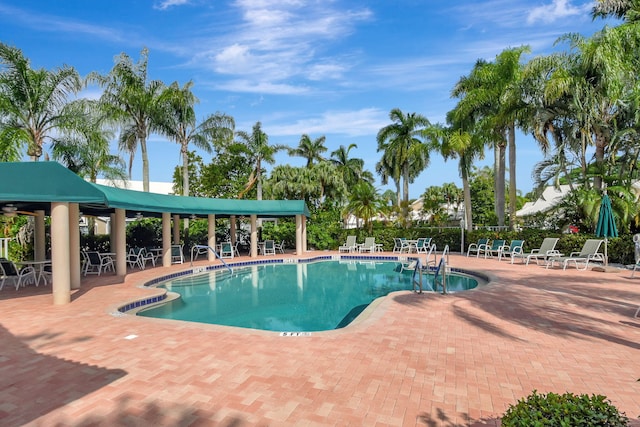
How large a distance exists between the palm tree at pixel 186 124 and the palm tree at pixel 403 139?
1275 centimetres

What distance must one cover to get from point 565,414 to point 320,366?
3.10 m

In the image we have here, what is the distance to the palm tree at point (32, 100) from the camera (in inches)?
570

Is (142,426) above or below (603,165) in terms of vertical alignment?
below

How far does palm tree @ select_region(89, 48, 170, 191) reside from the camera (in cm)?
2105

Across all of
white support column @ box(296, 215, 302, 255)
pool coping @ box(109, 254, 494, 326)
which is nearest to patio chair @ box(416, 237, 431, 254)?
pool coping @ box(109, 254, 494, 326)

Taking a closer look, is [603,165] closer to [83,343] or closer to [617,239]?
[617,239]

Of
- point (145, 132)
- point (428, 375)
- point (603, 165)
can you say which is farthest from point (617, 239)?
point (145, 132)

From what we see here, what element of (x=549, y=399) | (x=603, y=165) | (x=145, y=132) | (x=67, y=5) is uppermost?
(x=67, y=5)

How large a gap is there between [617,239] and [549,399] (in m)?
16.3

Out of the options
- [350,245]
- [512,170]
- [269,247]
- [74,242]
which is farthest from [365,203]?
[74,242]

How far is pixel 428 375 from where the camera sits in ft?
14.9

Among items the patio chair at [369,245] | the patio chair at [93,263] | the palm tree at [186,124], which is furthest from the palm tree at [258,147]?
the patio chair at [93,263]

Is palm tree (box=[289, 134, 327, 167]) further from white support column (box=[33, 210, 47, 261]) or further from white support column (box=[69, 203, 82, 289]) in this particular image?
white support column (box=[69, 203, 82, 289])

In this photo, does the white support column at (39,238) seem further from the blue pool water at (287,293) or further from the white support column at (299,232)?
the white support column at (299,232)
